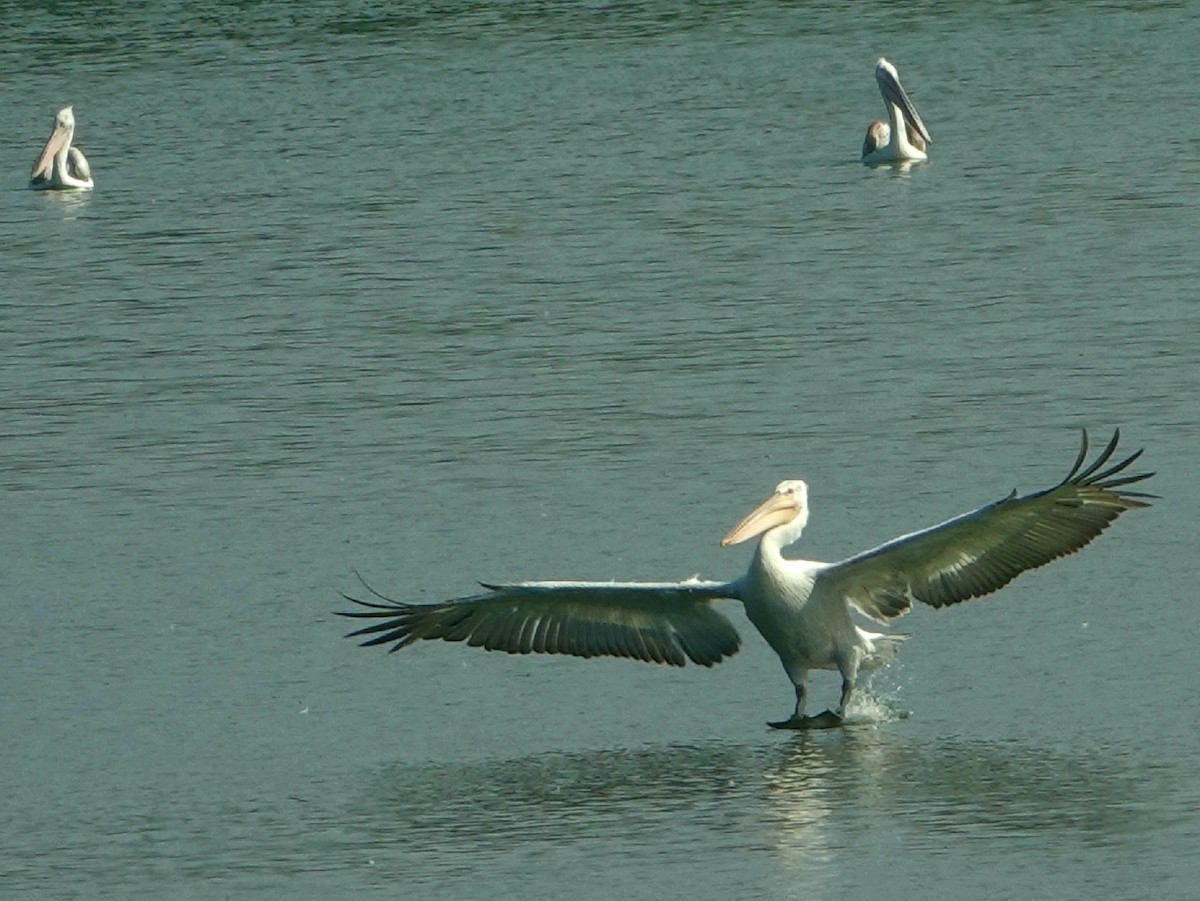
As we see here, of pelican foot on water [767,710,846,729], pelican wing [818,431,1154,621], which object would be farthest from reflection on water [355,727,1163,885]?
pelican wing [818,431,1154,621]

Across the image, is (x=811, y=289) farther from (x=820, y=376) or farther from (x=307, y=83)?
(x=307, y=83)

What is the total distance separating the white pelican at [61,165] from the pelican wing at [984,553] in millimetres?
12535

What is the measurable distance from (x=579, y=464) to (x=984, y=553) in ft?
9.50

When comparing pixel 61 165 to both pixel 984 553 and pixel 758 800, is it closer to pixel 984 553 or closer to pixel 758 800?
pixel 984 553

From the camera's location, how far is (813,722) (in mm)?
7906

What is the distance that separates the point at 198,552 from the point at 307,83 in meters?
14.4

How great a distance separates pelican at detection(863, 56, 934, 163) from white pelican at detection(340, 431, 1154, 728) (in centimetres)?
1051

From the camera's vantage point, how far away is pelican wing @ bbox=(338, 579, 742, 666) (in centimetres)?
809

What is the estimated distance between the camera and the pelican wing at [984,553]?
7809 millimetres

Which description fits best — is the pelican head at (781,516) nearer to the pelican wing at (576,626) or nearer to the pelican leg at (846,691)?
the pelican wing at (576,626)

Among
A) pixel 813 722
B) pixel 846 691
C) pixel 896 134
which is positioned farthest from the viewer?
pixel 896 134

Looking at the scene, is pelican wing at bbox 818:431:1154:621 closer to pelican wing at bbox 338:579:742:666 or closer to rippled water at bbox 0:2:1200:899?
rippled water at bbox 0:2:1200:899

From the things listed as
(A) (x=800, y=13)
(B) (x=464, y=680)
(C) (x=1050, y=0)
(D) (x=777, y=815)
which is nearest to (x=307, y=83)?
(A) (x=800, y=13)

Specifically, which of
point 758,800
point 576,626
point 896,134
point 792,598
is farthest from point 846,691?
point 896,134
